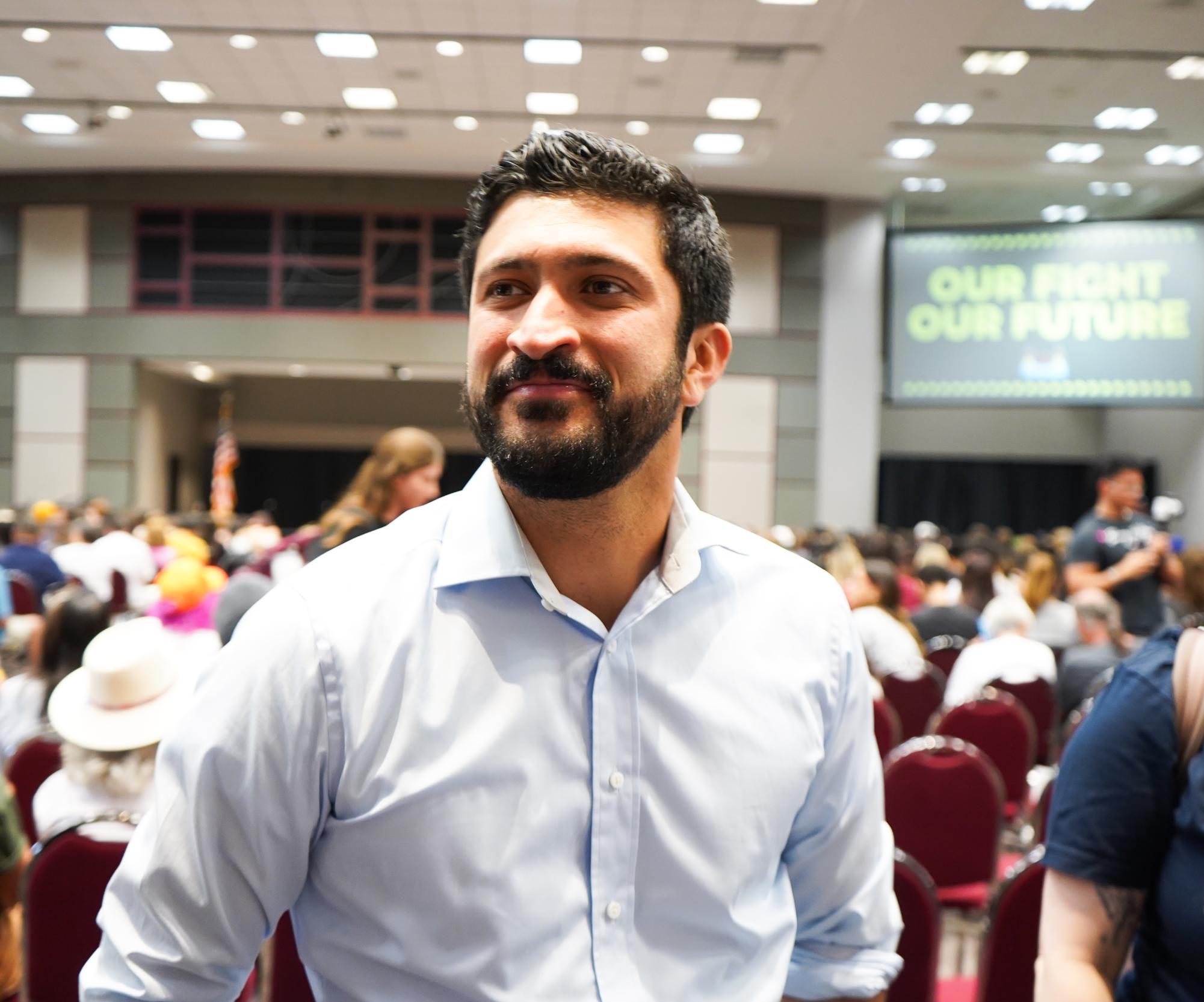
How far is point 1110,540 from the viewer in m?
5.74

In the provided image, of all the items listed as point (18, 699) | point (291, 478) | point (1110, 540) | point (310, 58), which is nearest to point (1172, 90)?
point (1110, 540)

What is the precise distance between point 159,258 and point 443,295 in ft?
13.7

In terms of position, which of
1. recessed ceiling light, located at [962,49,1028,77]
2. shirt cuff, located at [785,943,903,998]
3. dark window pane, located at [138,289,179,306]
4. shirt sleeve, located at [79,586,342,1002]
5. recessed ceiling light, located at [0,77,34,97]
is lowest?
shirt cuff, located at [785,943,903,998]

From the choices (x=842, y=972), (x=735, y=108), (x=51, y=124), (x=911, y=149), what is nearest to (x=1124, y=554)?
(x=842, y=972)

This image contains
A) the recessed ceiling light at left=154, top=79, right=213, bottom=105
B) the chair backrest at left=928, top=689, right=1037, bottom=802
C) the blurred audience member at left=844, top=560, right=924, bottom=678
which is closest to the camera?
the chair backrest at left=928, top=689, right=1037, bottom=802

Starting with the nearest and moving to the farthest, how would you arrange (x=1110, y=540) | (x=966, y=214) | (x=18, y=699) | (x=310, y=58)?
(x=18, y=699) → (x=1110, y=540) → (x=310, y=58) → (x=966, y=214)

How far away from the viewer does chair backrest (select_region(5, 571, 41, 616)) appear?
6820 millimetres

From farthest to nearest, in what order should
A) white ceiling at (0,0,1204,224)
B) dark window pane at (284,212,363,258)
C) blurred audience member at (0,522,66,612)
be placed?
dark window pane at (284,212,363,258) < white ceiling at (0,0,1204,224) < blurred audience member at (0,522,66,612)

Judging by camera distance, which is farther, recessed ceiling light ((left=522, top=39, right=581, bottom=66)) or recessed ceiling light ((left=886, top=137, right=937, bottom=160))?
recessed ceiling light ((left=886, top=137, right=937, bottom=160))

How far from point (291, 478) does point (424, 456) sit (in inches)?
687

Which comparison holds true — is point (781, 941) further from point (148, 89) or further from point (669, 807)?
point (148, 89)

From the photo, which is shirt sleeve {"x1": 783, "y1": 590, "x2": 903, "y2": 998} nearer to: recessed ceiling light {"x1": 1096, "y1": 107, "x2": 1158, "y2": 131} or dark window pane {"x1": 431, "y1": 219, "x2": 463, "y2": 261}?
recessed ceiling light {"x1": 1096, "y1": 107, "x2": 1158, "y2": 131}

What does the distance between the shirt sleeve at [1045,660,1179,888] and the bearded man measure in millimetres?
250

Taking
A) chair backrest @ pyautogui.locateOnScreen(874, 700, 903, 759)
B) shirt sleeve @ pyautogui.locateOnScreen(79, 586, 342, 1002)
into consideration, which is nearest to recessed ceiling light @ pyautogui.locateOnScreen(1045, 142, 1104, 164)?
chair backrest @ pyautogui.locateOnScreen(874, 700, 903, 759)
